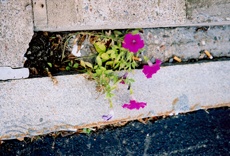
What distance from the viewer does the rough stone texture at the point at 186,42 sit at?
249 cm

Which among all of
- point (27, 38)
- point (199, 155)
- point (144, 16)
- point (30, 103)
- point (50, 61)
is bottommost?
point (199, 155)

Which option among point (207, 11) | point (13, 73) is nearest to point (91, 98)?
point (13, 73)

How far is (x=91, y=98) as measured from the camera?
7.68 feet

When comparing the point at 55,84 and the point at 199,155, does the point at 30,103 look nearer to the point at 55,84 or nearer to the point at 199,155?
the point at 55,84

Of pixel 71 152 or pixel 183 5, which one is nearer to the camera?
pixel 183 5

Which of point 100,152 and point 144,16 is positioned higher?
point 144,16

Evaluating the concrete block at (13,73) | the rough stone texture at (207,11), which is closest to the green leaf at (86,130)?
the concrete block at (13,73)

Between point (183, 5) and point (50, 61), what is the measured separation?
1134 mm

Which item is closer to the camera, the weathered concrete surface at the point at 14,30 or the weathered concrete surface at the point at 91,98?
the weathered concrete surface at the point at 14,30

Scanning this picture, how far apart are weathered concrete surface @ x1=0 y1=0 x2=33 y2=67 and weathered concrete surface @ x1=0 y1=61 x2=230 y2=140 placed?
19 cm

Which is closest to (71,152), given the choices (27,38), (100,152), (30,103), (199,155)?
(100,152)

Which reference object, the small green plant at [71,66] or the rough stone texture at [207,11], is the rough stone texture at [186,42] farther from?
the small green plant at [71,66]

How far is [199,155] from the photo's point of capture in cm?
284

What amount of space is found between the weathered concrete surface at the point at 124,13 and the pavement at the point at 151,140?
2.96 ft
